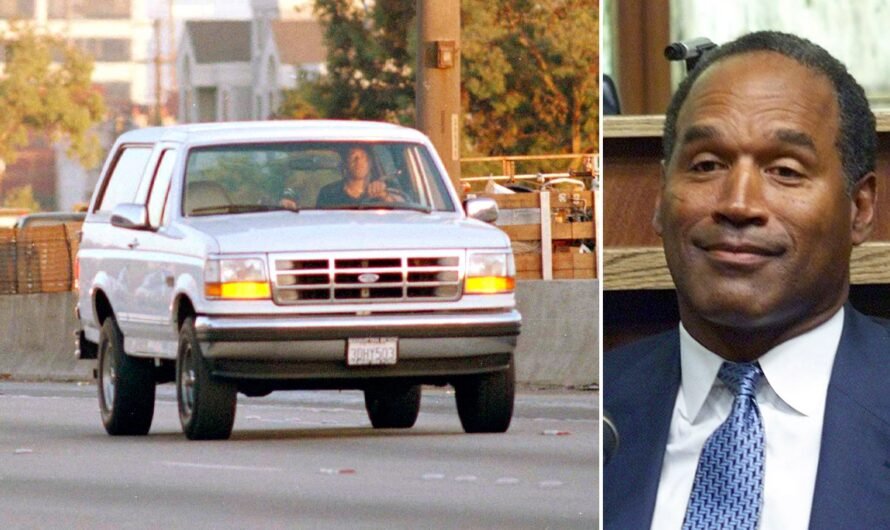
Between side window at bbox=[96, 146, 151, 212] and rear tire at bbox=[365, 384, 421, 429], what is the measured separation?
4.61 feet

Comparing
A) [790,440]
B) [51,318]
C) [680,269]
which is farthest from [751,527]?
[51,318]

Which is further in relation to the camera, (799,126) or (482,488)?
(482,488)

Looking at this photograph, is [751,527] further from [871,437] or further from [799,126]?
[799,126]

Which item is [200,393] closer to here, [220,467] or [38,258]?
[220,467]

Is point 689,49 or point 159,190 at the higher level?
point 689,49

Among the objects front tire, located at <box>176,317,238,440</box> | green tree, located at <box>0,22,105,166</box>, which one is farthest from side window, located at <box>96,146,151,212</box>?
green tree, located at <box>0,22,105,166</box>

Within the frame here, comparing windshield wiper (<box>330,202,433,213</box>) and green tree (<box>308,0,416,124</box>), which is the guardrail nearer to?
windshield wiper (<box>330,202,433,213</box>)

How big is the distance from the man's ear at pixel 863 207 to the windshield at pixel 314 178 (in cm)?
776

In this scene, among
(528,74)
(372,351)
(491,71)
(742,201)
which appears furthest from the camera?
(491,71)

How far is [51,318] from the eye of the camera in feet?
49.3

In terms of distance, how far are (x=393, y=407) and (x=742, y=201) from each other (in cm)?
918

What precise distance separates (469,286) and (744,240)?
→ 292 inches

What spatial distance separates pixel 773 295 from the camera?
163 cm

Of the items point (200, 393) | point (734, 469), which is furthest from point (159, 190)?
point (734, 469)
